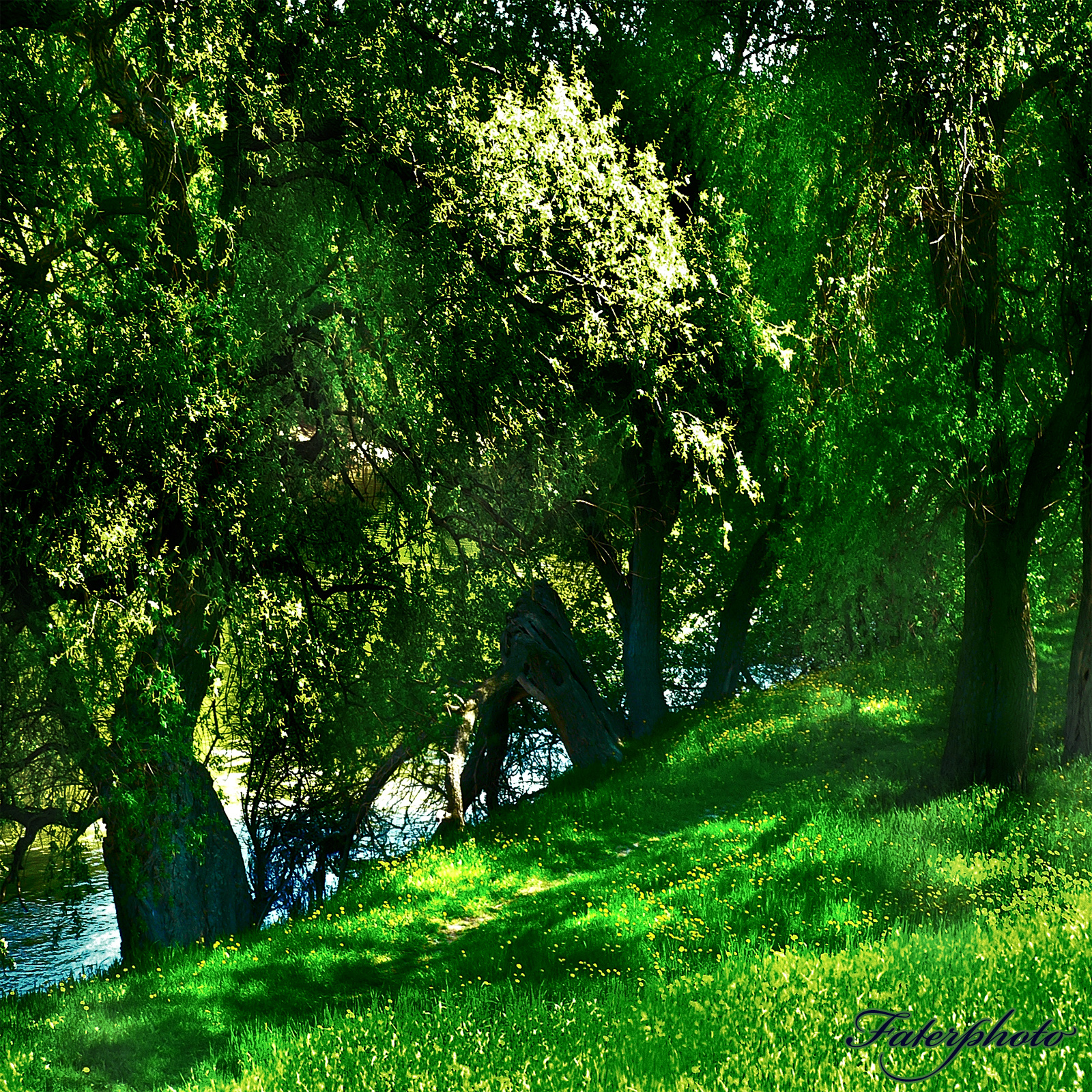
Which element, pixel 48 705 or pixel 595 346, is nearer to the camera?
pixel 48 705

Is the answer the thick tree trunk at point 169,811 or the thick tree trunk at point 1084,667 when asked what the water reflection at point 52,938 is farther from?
the thick tree trunk at point 1084,667

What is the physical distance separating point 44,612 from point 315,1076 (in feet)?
16.1

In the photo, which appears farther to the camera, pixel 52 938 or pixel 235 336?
pixel 52 938

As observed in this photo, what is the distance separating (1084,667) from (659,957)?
790cm

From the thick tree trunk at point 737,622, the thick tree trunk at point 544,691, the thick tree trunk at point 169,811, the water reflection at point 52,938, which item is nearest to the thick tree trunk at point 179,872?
the thick tree trunk at point 169,811

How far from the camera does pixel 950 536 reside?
1964cm

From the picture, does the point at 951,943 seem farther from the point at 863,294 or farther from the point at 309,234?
the point at 309,234

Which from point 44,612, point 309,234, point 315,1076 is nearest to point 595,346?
point 309,234

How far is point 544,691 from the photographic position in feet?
56.4

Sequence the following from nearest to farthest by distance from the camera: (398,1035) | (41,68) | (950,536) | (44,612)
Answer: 1. (398,1035)
2. (44,612)
3. (41,68)
4. (950,536)

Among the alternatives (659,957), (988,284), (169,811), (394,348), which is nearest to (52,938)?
(169,811)

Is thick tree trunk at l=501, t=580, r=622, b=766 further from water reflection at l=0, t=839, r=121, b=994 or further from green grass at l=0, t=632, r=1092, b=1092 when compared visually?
water reflection at l=0, t=839, r=121, b=994

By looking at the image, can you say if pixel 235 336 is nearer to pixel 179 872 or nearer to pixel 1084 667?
pixel 179 872

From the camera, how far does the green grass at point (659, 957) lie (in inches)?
236
